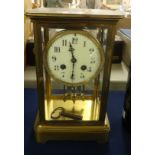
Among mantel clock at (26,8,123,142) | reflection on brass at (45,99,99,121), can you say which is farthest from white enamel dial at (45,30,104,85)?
reflection on brass at (45,99,99,121)

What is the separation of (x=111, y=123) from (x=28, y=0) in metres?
0.94

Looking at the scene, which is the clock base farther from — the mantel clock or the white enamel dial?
the white enamel dial

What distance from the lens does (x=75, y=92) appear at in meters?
1.08

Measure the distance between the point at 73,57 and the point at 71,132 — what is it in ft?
1.02

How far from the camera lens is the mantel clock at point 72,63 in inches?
31.4

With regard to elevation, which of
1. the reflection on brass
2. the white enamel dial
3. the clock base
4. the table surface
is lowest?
the table surface

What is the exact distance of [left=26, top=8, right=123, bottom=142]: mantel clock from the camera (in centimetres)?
80

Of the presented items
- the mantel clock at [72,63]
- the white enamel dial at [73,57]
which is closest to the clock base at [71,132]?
the mantel clock at [72,63]

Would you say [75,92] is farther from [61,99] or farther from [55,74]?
[55,74]

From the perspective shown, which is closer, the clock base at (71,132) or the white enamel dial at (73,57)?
the white enamel dial at (73,57)

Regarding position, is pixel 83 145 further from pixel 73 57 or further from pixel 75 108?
pixel 73 57

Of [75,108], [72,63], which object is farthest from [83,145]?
[72,63]

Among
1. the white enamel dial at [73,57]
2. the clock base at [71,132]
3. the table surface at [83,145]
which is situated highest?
the white enamel dial at [73,57]

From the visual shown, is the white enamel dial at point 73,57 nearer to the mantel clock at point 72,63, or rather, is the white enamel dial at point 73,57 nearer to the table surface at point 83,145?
the mantel clock at point 72,63
